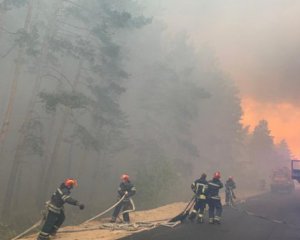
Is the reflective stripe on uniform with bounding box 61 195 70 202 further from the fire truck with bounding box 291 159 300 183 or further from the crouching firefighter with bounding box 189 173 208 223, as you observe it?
the fire truck with bounding box 291 159 300 183

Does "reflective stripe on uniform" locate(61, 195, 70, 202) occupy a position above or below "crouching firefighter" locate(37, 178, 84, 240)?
above

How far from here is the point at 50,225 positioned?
10.4 m

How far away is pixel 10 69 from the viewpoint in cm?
3183

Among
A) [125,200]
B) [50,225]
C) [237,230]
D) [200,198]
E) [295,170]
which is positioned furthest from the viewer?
[295,170]

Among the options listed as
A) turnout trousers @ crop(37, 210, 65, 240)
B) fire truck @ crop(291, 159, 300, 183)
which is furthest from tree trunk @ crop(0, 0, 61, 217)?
fire truck @ crop(291, 159, 300, 183)

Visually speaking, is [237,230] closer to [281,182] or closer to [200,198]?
[200,198]

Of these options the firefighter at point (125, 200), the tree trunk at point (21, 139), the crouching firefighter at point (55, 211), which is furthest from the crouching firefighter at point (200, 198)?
the tree trunk at point (21, 139)

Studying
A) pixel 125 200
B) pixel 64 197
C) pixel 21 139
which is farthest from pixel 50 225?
pixel 21 139

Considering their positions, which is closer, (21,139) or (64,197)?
(64,197)

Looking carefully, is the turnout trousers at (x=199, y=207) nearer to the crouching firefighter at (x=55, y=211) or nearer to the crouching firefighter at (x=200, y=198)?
the crouching firefighter at (x=200, y=198)

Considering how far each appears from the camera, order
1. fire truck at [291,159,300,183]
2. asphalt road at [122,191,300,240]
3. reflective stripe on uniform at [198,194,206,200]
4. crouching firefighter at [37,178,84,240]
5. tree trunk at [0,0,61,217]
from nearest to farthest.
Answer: crouching firefighter at [37,178,84,240], asphalt road at [122,191,300,240], reflective stripe on uniform at [198,194,206,200], tree trunk at [0,0,61,217], fire truck at [291,159,300,183]

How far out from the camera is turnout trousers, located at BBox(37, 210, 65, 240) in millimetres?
10195

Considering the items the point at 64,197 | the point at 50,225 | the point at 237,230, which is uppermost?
the point at 64,197

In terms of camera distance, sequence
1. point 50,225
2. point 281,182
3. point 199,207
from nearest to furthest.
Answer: point 50,225 < point 199,207 < point 281,182
